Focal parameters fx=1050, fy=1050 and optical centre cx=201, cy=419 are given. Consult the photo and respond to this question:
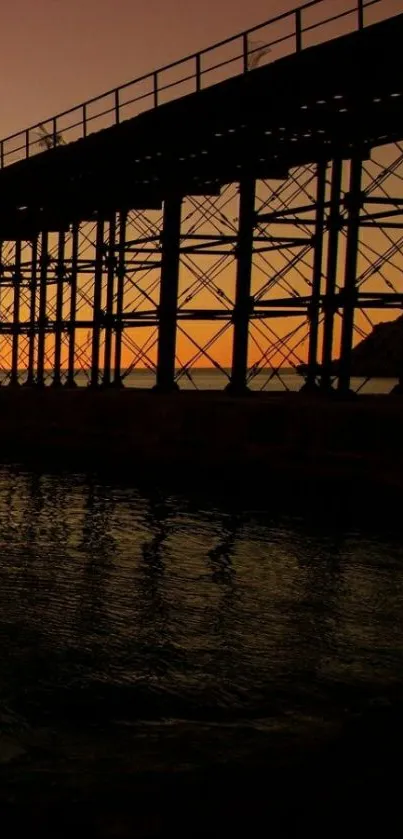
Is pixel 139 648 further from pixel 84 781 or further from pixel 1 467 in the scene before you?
pixel 1 467

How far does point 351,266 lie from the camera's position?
53.6ft

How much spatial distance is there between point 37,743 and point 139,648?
1871 millimetres

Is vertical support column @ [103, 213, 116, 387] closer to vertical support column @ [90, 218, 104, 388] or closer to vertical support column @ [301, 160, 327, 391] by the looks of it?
→ vertical support column @ [90, 218, 104, 388]

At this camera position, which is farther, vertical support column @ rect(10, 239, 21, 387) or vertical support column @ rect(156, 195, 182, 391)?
vertical support column @ rect(10, 239, 21, 387)

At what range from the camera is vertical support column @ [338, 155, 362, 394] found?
53.9ft

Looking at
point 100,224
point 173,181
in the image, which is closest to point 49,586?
point 173,181

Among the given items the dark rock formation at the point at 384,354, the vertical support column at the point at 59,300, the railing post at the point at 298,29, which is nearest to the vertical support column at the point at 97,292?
the vertical support column at the point at 59,300

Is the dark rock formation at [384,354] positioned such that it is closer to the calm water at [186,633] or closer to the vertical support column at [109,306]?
the vertical support column at [109,306]

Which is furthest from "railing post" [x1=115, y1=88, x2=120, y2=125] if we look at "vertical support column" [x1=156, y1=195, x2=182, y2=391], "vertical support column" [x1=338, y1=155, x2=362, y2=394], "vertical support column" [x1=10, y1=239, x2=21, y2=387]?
"vertical support column" [x1=10, y1=239, x2=21, y2=387]

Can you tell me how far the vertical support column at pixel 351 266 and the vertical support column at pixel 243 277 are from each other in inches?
143

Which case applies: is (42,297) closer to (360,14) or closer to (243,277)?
(243,277)

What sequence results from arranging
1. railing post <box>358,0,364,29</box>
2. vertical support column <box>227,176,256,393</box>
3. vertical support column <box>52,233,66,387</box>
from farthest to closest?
1. vertical support column <box>52,233,66,387</box>
2. vertical support column <box>227,176,256,393</box>
3. railing post <box>358,0,364,29</box>

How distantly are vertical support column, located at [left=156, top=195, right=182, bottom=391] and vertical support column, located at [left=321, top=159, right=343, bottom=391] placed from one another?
12.2 feet

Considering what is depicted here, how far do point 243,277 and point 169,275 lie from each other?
8.37 feet
